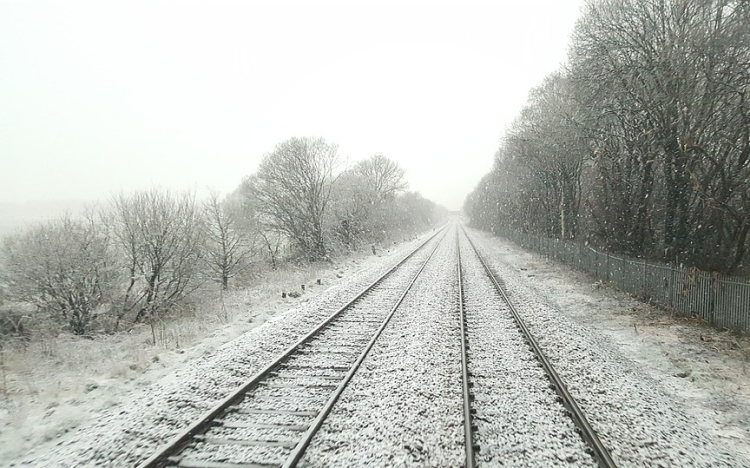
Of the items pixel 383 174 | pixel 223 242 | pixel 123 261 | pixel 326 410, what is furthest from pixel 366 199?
pixel 326 410

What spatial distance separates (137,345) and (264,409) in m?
6.28

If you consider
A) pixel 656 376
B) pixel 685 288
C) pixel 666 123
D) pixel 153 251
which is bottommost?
pixel 656 376

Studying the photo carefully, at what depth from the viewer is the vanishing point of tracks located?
441 centimetres

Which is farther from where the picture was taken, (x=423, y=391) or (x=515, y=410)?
(x=423, y=391)

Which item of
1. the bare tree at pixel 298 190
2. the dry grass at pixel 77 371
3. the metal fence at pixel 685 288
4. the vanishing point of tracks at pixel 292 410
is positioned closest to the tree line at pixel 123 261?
the dry grass at pixel 77 371

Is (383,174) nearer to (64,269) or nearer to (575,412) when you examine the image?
(64,269)

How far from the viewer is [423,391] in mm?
6105

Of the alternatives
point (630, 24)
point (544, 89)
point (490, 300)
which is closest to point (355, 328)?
point (490, 300)

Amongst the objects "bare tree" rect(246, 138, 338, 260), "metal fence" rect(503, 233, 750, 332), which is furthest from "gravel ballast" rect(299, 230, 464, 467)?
"bare tree" rect(246, 138, 338, 260)

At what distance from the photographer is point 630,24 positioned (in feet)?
41.7

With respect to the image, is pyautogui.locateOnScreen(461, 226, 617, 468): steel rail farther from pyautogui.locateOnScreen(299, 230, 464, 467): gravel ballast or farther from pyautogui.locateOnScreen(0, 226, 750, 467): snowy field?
pyautogui.locateOnScreen(299, 230, 464, 467): gravel ballast

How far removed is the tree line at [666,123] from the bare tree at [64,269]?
18.6 metres

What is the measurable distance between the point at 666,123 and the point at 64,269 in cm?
1989

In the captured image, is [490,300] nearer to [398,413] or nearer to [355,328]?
[355,328]
